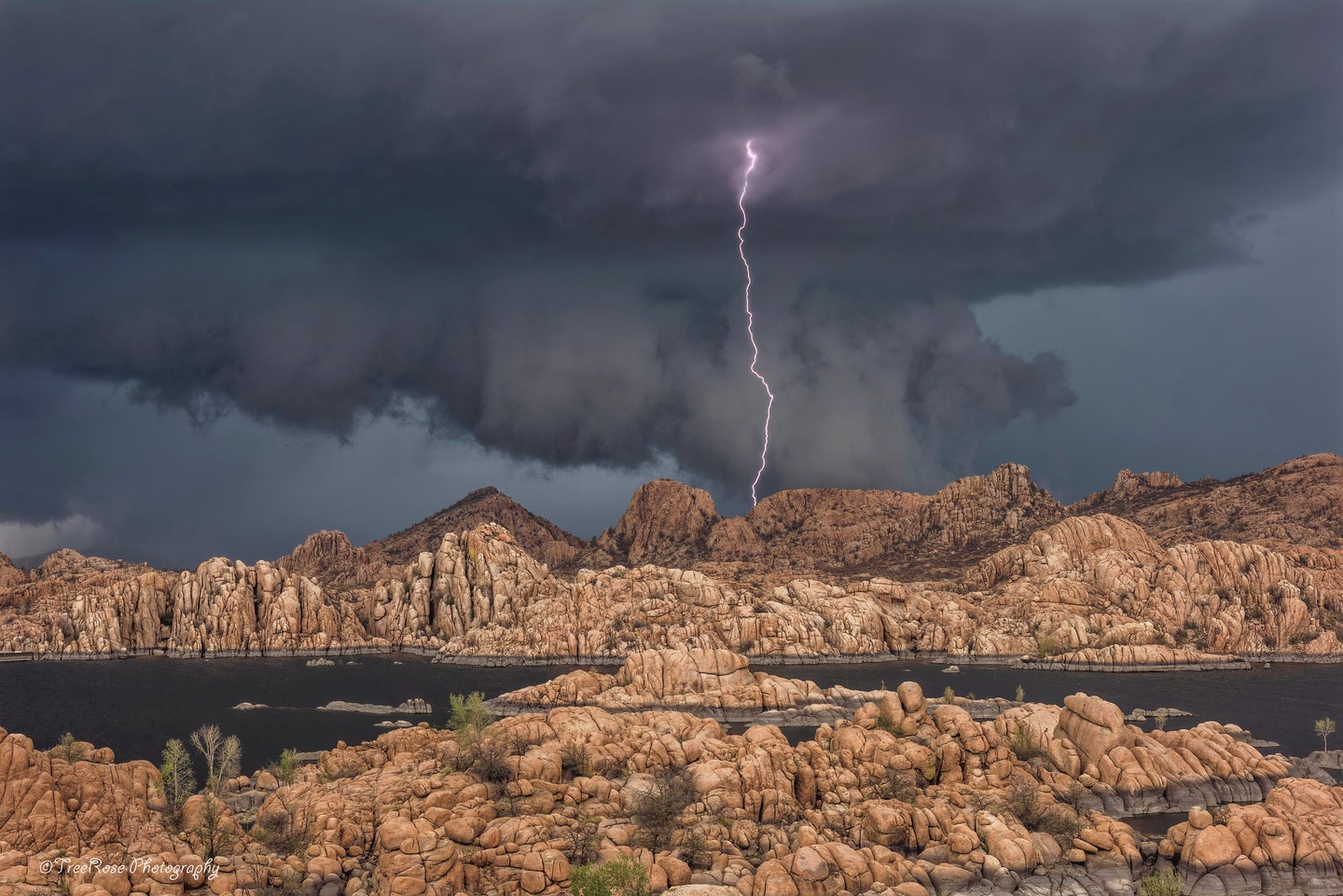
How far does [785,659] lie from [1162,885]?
124m

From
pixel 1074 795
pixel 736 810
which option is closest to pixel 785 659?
pixel 1074 795

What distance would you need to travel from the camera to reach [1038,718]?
2899 inches

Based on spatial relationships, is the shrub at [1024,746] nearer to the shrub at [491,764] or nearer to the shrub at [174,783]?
the shrub at [491,764]

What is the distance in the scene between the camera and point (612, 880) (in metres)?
45.6

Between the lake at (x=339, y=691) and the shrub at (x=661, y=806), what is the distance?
45777 mm

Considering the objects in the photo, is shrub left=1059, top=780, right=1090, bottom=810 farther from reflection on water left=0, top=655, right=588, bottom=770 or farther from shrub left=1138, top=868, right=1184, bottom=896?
reflection on water left=0, top=655, right=588, bottom=770

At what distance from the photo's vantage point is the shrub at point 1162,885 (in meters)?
49.3

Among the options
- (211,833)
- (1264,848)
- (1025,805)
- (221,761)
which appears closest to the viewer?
(211,833)

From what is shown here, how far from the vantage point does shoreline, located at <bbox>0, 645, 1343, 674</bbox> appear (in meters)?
159

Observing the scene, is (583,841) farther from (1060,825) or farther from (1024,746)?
(1024,746)

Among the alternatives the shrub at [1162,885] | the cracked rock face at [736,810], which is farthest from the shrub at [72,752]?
the shrub at [1162,885]

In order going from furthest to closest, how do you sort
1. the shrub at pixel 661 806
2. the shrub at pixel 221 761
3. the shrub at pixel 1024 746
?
the shrub at pixel 1024 746 < the shrub at pixel 221 761 < the shrub at pixel 661 806

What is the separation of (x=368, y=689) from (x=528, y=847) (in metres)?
100.0

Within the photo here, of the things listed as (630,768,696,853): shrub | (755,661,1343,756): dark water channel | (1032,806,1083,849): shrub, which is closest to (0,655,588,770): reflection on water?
(630,768,696,853): shrub
